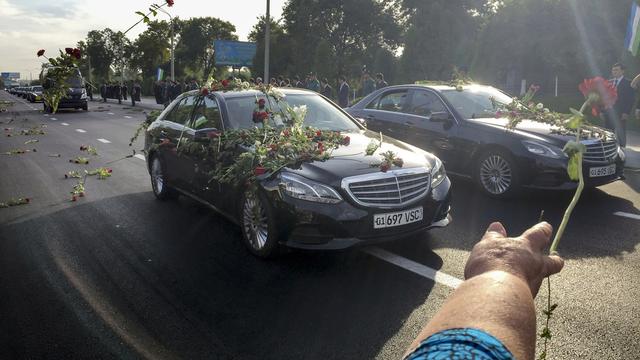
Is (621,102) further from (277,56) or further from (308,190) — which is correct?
(277,56)

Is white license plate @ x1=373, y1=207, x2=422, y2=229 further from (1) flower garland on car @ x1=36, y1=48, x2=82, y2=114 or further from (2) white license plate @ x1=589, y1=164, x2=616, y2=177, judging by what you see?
(2) white license plate @ x1=589, y1=164, x2=616, y2=177

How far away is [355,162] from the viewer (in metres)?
4.85

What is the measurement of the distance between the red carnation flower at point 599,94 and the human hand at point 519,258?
0.28 meters

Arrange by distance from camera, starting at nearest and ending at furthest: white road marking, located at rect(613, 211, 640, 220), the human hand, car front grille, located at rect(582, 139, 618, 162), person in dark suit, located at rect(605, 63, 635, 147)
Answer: the human hand < white road marking, located at rect(613, 211, 640, 220) < car front grille, located at rect(582, 139, 618, 162) < person in dark suit, located at rect(605, 63, 635, 147)

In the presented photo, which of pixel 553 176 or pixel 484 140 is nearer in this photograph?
pixel 553 176

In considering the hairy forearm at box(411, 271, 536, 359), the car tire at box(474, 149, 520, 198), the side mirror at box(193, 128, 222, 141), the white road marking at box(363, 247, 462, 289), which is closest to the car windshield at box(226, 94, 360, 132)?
the side mirror at box(193, 128, 222, 141)

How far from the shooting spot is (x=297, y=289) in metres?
4.20

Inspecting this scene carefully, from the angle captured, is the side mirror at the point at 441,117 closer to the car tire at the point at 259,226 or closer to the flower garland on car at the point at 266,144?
the flower garland on car at the point at 266,144

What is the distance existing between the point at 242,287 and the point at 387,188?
154cm

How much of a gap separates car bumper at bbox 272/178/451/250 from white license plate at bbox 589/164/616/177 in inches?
144

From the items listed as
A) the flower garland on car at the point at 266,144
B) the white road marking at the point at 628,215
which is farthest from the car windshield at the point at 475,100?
the flower garland on car at the point at 266,144

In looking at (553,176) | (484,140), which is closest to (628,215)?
(553,176)

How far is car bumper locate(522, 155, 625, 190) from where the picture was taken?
668 centimetres

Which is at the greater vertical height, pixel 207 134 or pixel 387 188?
pixel 207 134
